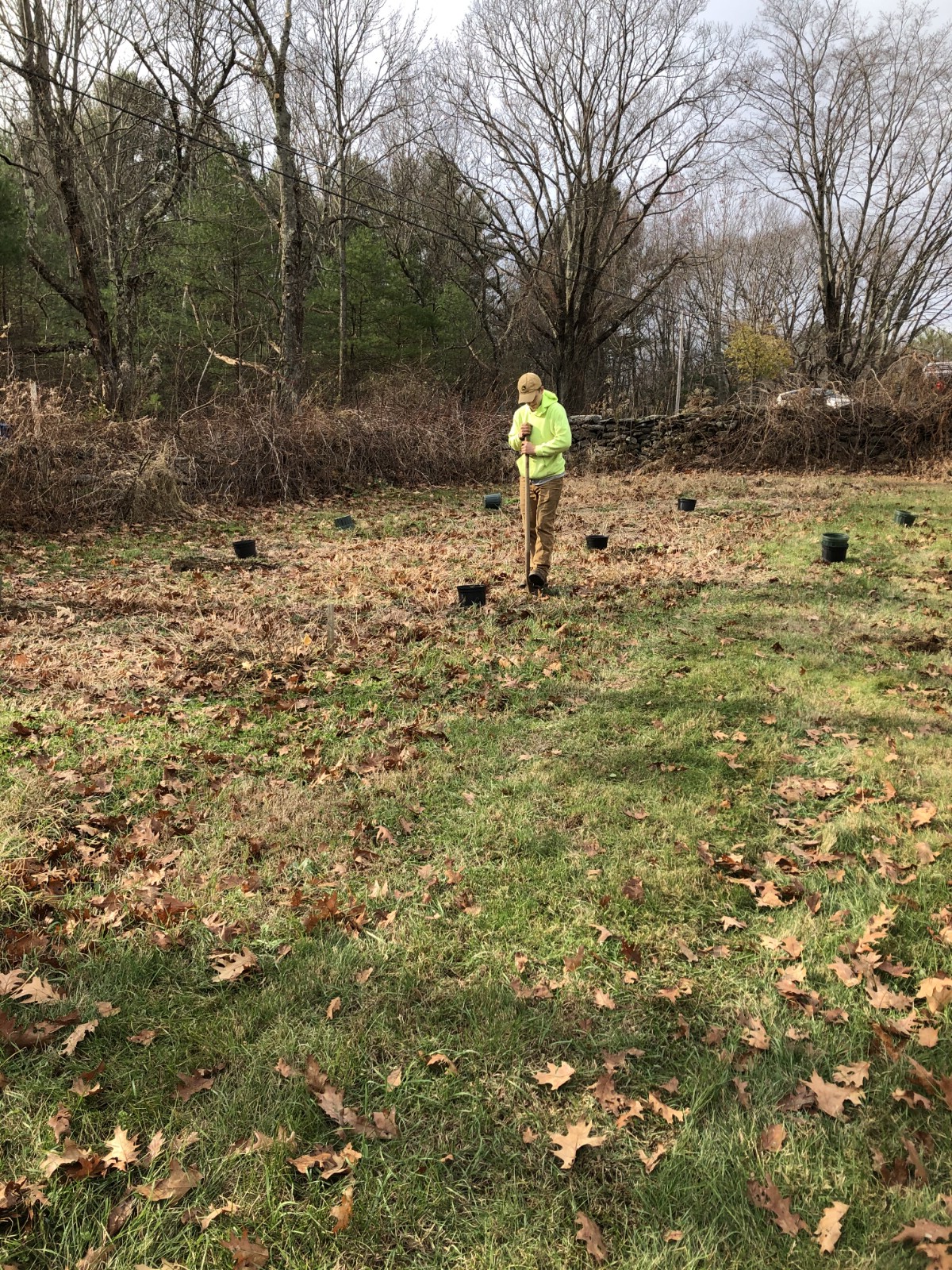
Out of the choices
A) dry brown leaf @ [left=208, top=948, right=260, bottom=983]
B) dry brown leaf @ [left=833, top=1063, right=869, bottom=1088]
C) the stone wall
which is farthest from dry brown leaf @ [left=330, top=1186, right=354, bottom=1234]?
the stone wall

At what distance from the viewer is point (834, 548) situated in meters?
8.66

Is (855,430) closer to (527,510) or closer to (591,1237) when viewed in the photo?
(527,510)

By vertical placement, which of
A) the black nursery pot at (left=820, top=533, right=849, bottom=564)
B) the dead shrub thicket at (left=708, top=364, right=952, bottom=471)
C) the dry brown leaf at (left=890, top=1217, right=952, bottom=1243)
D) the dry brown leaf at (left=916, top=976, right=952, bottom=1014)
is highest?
the dead shrub thicket at (left=708, top=364, right=952, bottom=471)

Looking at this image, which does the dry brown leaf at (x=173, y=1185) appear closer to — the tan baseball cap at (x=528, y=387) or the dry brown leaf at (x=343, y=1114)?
the dry brown leaf at (x=343, y=1114)

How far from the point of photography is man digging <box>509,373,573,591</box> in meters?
7.16

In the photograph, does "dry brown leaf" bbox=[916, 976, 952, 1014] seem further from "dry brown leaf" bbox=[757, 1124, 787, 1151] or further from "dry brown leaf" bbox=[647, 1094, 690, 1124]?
"dry brown leaf" bbox=[647, 1094, 690, 1124]

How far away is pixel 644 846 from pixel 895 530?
8.82m

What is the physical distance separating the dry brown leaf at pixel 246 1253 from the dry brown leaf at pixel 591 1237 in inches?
30.8

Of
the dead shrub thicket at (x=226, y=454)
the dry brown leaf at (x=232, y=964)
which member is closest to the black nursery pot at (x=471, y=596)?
the dry brown leaf at (x=232, y=964)

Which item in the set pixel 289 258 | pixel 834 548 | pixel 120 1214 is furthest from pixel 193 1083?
pixel 289 258

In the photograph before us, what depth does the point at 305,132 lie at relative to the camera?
2600 centimetres

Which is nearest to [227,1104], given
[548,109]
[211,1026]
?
→ [211,1026]

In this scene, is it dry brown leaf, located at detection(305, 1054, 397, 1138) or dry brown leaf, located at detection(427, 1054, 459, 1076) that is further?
dry brown leaf, located at detection(427, 1054, 459, 1076)

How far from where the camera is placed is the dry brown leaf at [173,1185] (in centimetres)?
198
